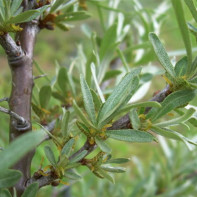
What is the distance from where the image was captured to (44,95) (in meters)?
0.46

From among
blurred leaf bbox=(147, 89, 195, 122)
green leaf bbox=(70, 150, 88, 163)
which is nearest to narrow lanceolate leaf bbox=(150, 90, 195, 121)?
blurred leaf bbox=(147, 89, 195, 122)

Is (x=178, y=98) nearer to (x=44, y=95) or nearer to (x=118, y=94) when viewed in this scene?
(x=118, y=94)

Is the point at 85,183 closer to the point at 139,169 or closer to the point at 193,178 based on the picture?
the point at 139,169

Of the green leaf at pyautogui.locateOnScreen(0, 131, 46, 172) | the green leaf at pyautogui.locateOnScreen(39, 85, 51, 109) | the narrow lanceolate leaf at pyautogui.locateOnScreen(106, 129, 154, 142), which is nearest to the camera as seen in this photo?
the green leaf at pyautogui.locateOnScreen(0, 131, 46, 172)

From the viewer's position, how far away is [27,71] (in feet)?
1.31

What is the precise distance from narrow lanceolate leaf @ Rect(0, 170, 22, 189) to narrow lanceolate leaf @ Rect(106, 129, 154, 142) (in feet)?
0.35

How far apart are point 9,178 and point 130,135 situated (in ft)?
0.42

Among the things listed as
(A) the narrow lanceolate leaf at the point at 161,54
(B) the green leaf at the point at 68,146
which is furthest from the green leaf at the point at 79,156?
(A) the narrow lanceolate leaf at the point at 161,54

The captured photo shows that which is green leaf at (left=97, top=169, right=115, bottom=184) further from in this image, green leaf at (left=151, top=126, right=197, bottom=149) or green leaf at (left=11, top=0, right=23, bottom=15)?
green leaf at (left=11, top=0, right=23, bottom=15)

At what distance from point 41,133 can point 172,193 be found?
2.00 feet

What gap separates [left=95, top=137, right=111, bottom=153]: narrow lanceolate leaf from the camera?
32 centimetres

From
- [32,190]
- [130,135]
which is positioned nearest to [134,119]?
[130,135]

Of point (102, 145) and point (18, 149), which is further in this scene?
point (102, 145)

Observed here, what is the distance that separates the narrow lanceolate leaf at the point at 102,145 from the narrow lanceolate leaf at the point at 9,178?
0.30ft
